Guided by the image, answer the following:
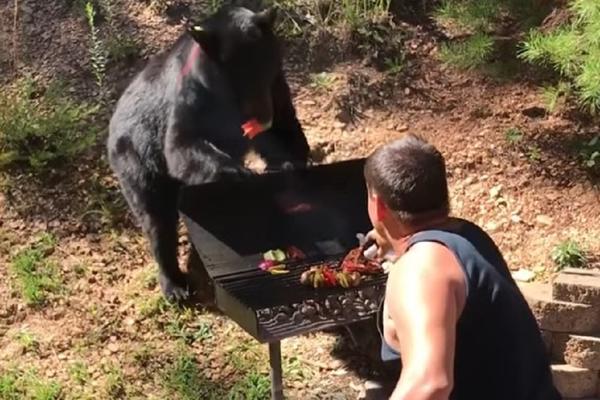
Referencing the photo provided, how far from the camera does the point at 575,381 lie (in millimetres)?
4539

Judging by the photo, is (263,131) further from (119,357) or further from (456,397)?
(456,397)

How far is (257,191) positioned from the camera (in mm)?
4922

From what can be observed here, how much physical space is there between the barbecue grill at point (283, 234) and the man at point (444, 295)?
1.29 m

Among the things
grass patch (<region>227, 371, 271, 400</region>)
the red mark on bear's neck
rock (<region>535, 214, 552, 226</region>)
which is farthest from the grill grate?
rock (<region>535, 214, 552, 226</region>)

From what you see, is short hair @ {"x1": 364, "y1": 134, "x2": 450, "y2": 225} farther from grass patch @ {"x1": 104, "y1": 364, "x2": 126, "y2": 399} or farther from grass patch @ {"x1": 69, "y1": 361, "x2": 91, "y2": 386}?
grass patch @ {"x1": 69, "y1": 361, "x2": 91, "y2": 386}

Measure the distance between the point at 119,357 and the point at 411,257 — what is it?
2731mm

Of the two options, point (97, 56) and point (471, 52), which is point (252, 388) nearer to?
point (471, 52)

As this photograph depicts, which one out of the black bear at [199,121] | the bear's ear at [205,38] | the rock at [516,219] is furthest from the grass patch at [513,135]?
the bear's ear at [205,38]

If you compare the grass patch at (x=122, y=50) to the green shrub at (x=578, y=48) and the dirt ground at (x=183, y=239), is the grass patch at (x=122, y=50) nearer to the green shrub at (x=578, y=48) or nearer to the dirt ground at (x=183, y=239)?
the dirt ground at (x=183, y=239)

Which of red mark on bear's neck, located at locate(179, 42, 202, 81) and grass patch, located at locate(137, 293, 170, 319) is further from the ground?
red mark on bear's neck, located at locate(179, 42, 202, 81)

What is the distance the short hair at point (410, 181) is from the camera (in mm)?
2795

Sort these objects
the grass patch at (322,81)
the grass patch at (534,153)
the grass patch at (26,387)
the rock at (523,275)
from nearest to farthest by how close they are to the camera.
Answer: the grass patch at (26,387) < the rock at (523,275) < the grass patch at (534,153) < the grass patch at (322,81)

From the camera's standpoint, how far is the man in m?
2.52

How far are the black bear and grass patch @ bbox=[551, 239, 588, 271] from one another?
135 cm
